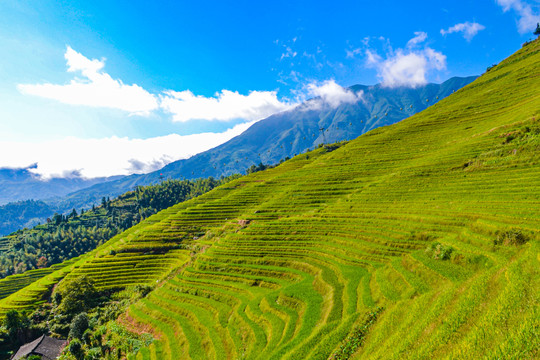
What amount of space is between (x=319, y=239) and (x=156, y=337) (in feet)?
99.3

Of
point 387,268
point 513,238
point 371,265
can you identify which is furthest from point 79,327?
point 513,238

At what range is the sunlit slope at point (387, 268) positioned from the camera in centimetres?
1416

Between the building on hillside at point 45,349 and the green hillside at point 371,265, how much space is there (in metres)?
13.2

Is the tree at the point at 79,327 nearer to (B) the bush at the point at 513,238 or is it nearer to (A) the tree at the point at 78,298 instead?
(A) the tree at the point at 78,298

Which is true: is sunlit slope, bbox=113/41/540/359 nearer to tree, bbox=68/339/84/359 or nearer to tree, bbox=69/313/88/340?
tree, bbox=68/339/84/359

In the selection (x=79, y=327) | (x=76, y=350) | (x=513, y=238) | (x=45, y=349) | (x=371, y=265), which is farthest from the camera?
(x=45, y=349)

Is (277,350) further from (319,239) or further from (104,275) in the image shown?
(104,275)

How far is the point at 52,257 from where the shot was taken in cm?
16712

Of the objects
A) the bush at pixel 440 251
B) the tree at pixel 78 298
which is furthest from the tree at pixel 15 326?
the bush at pixel 440 251

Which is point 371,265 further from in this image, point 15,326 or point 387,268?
point 15,326

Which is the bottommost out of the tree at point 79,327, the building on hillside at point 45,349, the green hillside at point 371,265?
the building on hillside at point 45,349

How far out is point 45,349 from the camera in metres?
48.4

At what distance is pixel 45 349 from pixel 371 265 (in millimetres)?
65884

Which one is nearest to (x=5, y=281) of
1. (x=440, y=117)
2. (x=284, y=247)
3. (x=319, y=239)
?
(x=284, y=247)
